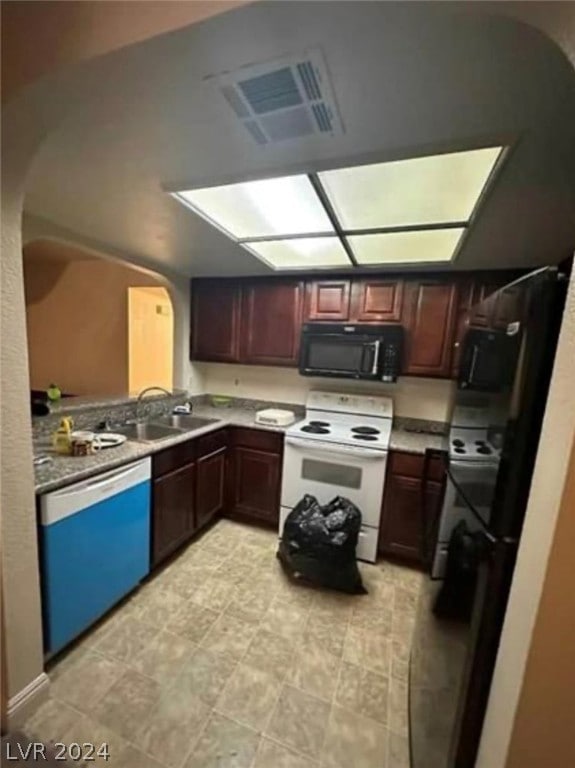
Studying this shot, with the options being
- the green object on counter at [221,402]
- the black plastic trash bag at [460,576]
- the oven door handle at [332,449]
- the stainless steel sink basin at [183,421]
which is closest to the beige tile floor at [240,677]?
the black plastic trash bag at [460,576]

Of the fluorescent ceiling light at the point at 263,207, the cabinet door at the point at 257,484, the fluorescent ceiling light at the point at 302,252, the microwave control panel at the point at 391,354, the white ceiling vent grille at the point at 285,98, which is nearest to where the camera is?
the white ceiling vent grille at the point at 285,98

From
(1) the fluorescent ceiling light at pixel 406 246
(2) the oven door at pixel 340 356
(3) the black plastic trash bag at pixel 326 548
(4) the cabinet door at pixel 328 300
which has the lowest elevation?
(3) the black plastic trash bag at pixel 326 548

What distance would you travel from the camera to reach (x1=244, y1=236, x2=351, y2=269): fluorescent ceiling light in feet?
6.96

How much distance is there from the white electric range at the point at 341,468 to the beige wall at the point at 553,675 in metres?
1.72

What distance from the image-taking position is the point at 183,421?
2.91 metres

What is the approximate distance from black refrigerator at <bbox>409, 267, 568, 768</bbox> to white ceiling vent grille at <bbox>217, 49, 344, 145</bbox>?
2.36ft

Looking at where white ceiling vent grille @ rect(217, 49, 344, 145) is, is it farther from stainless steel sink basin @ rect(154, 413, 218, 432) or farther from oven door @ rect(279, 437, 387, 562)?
stainless steel sink basin @ rect(154, 413, 218, 432)

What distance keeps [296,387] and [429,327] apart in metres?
1.28

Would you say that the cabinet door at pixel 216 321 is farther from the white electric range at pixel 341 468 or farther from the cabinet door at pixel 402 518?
the cabinet door at pixel 402 518

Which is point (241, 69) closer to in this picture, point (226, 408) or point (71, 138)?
point (71, 138)

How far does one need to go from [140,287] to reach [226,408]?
2.06 meters

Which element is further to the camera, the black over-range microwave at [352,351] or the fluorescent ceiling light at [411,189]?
the black over-range microwave at [352,351]

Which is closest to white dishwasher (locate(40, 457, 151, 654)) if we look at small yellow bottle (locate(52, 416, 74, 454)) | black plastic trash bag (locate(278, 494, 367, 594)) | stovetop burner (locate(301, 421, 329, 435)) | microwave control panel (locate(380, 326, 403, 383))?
small yellow bottle (locate(52, 416, 74, 454))

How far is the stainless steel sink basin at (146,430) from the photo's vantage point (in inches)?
100
